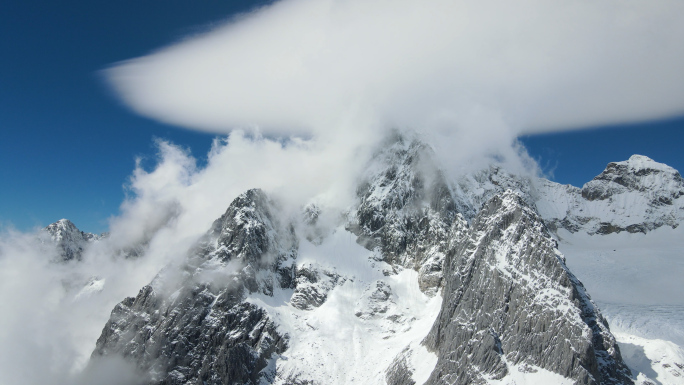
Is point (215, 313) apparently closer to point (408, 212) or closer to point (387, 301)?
point (387, 301)

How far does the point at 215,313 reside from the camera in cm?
15112

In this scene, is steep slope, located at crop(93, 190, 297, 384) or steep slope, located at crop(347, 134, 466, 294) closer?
steep slope, located at crop(93, 190, 297, 384)

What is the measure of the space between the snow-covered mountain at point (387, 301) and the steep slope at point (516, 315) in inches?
12.2

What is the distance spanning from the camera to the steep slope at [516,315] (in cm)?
9200

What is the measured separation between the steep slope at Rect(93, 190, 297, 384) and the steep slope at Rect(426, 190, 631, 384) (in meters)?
62.2

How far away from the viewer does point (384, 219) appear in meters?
180

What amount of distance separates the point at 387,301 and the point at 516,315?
61815 millimetres

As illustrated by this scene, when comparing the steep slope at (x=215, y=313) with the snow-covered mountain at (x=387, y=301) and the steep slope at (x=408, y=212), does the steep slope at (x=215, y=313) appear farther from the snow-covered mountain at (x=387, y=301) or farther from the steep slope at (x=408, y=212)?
the steep slope at (x=408, y=212)

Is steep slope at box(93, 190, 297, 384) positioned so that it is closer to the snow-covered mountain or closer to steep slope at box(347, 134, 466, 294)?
the snow-covered mountain

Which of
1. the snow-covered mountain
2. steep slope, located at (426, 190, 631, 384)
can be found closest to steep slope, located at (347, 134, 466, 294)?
the snow-covered mountain

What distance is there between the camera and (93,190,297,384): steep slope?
5602 inches

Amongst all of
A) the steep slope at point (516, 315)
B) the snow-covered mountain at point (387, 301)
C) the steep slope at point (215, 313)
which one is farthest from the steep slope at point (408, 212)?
the steep slope at point (516, 315)

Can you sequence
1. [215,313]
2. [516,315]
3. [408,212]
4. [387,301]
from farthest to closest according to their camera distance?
[408,212] < [387,301] < [215,313] < [516,315]

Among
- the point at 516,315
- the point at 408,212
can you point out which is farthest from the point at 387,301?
the point at 516,315
